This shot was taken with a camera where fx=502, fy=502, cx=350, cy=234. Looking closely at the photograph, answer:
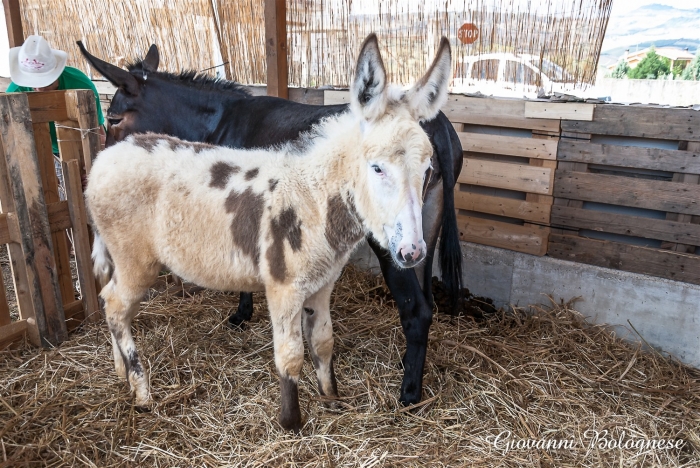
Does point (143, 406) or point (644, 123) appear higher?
point (644, 123)

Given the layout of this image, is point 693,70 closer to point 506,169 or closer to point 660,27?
point 660,27

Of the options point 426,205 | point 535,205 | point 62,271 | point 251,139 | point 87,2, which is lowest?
point 62,271

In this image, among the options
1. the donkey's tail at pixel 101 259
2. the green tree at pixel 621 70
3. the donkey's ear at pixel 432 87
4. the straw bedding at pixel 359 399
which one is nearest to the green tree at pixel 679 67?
the green tree at pixel 621 70

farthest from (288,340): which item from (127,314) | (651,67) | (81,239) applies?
Answer: (651,67)

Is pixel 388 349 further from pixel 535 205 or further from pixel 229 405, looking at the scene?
pixel 535 205

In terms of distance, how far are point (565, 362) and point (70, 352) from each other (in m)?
3.50

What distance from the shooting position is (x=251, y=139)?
3.66 m

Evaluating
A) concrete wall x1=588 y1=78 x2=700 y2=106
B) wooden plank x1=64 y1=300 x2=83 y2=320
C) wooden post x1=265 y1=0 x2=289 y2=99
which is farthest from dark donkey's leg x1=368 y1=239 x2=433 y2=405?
concrete wall x1=588 y1=78 x2=700 y2=106

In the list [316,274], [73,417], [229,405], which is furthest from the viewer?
[229,405]

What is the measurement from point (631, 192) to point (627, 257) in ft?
1.69

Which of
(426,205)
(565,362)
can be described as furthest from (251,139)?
(565,362)

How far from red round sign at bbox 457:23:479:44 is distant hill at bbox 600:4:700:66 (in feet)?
18.0

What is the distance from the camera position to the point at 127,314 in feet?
9.49

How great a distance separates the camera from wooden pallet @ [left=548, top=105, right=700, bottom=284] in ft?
12.0
